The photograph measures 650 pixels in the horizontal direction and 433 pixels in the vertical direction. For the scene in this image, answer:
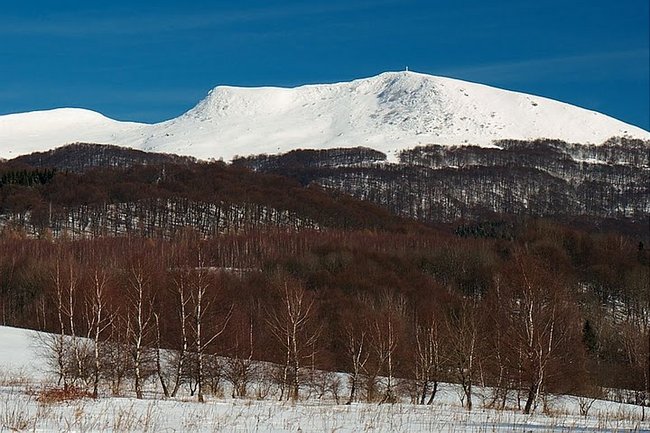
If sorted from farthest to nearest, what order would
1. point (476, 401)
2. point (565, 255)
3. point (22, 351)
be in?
point (565, 255) → point (22, 351) → point (476, 401)

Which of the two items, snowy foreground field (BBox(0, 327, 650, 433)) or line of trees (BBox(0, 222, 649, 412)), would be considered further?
line of trees (BBox(0, 222, 649, 412))

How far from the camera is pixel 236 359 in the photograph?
39.9 meters

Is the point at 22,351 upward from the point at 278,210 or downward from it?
downward

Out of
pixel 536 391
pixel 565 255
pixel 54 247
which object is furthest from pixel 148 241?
pixel 536 391

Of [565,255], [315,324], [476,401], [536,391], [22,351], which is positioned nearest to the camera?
[536,391]

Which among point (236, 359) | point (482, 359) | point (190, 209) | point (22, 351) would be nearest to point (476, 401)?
point (482, 359)

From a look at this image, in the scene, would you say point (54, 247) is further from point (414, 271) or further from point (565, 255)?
point (565, 255)

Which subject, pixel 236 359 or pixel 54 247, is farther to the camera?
pixel 54 247

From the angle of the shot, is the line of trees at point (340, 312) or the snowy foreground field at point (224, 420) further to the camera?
the line of trees at point (340, 312)

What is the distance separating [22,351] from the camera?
183ft

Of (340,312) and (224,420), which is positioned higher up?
(224,420)

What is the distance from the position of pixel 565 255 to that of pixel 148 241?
7248cm

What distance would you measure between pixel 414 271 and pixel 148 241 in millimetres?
51316

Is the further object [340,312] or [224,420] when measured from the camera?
[340,312]
